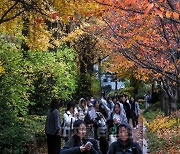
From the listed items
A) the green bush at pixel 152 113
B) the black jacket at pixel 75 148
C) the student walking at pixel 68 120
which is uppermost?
the green bush at pixel 152 113

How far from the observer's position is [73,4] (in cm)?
1059

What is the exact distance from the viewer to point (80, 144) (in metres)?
5.77

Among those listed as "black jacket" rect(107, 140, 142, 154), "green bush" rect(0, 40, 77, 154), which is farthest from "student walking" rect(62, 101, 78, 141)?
"black jacket" rect(107, 140, 142, 154)

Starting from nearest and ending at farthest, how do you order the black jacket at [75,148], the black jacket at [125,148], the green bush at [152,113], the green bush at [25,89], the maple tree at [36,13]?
the black jacket at [125,148] → the black jacket at [75,148] → the green bush at [25,89] → the maple tree at [36,13] → the green bush at [152,113]

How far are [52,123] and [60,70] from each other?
687cm

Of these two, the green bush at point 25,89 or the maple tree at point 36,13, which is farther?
the maple tree at point 36,13

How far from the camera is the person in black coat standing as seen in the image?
559 centimetres

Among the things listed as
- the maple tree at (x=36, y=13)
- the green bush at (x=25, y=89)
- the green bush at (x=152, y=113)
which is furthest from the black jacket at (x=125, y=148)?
the green bush at (x=152, y=113)

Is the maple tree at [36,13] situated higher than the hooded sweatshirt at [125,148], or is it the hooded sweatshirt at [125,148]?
the maple tree at [36,13]

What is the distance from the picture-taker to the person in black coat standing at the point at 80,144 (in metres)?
5.59

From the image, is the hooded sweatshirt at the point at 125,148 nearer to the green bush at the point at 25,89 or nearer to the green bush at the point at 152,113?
the green bush at the point at 25,89

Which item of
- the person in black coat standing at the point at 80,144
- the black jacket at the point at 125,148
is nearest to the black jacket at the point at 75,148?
the person in black coat standing at the point at 80,144

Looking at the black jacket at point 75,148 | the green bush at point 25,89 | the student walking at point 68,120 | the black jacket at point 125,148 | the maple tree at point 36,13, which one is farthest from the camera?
the maple tree at point 36,13

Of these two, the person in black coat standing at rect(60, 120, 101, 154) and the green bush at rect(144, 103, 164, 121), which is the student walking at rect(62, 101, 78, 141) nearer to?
the person in black coat standing at rect(60, 120, 101, 154)
